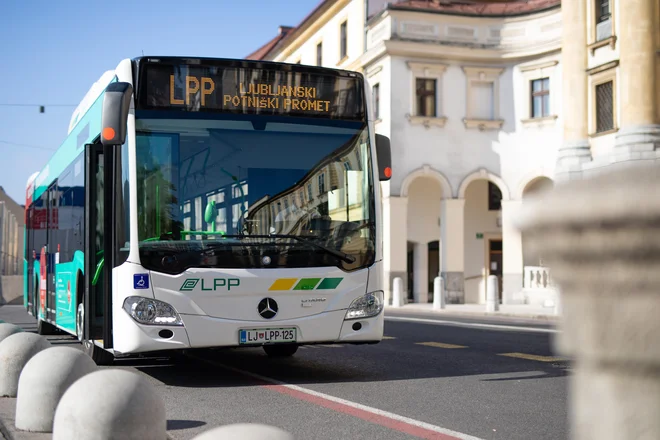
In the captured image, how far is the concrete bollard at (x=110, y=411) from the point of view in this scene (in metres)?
4.94

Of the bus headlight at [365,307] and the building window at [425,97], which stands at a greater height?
the building window at [425,97]

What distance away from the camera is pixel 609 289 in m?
1.55

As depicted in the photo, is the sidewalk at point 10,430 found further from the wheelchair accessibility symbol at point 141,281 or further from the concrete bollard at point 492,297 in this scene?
the concrete bollard at point 492,297

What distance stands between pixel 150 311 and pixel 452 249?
93.5 ft

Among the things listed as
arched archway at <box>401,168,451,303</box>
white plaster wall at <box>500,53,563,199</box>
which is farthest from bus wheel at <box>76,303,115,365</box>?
white plaster wall at <box>500,53,563,199</box>

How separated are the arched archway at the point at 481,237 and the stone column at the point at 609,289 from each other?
120 ft

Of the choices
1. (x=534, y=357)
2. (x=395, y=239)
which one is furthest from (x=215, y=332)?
(x=395, y=239)

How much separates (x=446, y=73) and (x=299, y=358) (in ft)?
85.2

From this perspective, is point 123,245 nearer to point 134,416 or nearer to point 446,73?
point 134,416

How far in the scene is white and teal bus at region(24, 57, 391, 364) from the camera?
896 cm

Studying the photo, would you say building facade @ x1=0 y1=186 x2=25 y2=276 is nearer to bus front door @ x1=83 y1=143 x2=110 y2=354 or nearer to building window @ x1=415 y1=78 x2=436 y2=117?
building window @ x1=415 y1=78 x2=436 y2=117

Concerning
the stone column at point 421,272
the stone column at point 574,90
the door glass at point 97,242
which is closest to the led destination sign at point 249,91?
the door glass at point 97,242

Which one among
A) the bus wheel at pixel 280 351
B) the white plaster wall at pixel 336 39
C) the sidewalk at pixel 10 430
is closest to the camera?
the sidewalk at pixel 10 430

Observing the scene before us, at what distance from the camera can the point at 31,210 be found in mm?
18375
